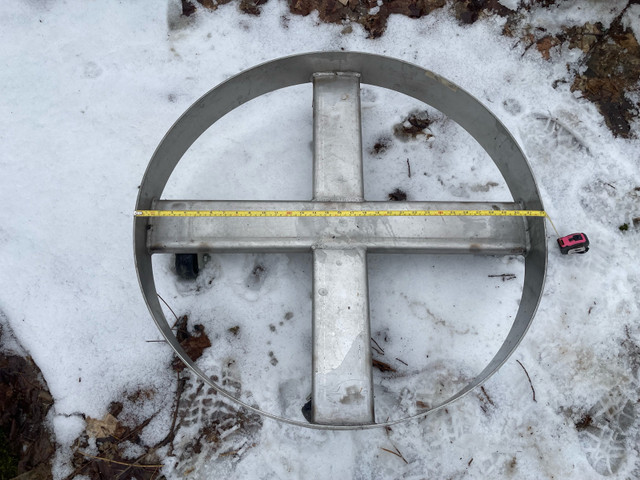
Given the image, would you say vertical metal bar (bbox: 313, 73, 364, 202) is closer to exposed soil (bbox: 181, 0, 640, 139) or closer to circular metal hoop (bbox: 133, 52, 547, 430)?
circular metal hoop (bbox: 133, 52, 547, 430)

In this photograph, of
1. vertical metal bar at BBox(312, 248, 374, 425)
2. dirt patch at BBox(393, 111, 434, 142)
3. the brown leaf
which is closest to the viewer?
vertical metal bar at BBox(312, 248, 374, 425)

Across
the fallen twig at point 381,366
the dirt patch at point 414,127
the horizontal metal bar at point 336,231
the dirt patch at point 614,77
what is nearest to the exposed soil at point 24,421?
the horizontal metal bar at point 336,231

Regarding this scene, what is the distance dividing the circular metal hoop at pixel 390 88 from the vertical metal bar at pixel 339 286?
0.48 ft

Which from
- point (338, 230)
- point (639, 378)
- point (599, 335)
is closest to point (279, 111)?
point (338, 230)

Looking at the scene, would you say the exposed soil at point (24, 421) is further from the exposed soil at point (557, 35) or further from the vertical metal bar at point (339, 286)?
the exposed soil at point (557, 35)

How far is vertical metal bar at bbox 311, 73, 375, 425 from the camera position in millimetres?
2186

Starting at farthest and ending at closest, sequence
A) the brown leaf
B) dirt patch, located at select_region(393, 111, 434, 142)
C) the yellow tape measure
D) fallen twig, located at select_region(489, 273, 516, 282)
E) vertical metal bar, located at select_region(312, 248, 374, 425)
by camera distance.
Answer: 1. dirt patch, located at select_region(393, 111, 434, 142)
2. fallen twig, located at select_region(489, 273, 516, 282)
3. the brown leaf
4. the yellow tape measure
5. vertical metal bar, located at select_region(312, 248, 374, 425)

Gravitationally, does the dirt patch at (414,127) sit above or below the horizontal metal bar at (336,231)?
above

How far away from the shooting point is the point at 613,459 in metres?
2.49

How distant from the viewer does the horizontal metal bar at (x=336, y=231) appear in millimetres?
2338

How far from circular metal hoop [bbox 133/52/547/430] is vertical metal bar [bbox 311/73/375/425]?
15 cm

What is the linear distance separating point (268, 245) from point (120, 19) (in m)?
2.03

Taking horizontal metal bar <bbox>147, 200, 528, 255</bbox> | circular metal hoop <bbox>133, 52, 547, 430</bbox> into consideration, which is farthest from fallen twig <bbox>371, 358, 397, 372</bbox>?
horizontal metal bar <bbox>147, 200, 528, 255</bbox>

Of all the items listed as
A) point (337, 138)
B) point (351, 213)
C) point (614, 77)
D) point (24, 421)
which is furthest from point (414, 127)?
point (24, 421)
